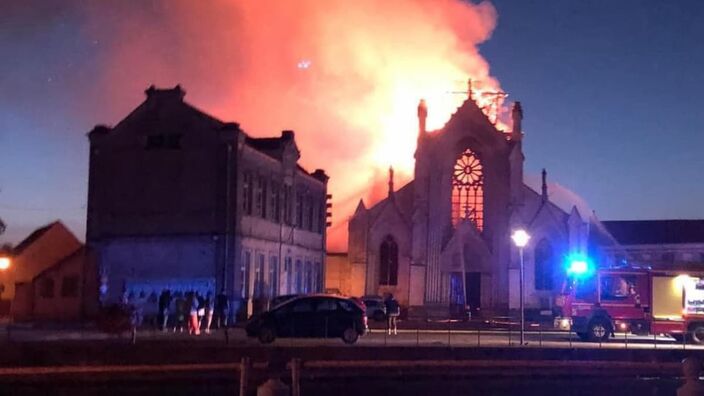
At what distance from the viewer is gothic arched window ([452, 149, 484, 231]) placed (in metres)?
70.7

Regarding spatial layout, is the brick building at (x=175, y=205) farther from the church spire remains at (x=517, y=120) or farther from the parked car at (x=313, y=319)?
the church spire remains at (x=517, y=120)

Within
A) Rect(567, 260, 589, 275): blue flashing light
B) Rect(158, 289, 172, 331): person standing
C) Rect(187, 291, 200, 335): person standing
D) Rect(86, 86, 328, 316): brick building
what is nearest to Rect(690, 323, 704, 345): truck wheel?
Rect(567, 260, 589, 275): blue flashing light

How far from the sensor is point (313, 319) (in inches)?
1428

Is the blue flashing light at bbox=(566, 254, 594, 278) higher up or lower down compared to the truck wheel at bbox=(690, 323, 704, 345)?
higher up

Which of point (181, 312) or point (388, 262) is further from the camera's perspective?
point (388, 262)

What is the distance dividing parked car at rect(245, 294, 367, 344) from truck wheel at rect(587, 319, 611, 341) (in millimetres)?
9130

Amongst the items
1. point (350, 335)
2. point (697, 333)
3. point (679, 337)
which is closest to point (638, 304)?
point (679, 337)

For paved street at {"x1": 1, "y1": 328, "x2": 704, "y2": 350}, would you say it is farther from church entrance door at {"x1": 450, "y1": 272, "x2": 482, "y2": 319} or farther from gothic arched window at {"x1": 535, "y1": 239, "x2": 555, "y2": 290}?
gothic arched window at {"x1": 535, "y1": 239, "x2": 555, "y2": 290}

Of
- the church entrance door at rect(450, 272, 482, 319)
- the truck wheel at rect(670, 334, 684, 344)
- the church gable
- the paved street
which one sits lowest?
the paved street

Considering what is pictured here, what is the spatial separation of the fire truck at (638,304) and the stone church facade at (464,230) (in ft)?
93.3

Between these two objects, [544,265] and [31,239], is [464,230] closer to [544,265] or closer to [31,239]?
[544,265]

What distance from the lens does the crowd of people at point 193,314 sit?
132ft

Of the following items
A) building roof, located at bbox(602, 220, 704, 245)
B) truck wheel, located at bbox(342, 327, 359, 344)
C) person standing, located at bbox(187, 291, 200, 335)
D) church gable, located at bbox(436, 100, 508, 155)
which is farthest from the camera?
building roof, located at bbox(602, 220, 704, 245)

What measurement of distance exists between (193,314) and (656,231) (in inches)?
2542
